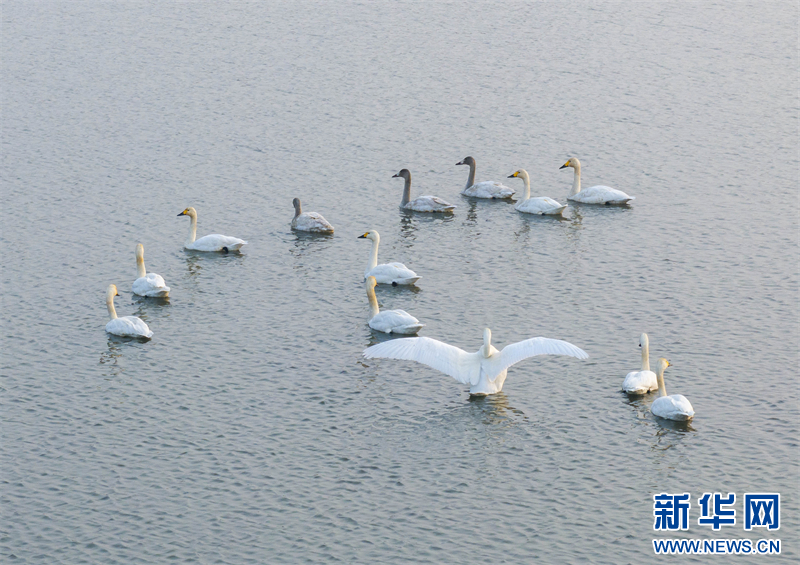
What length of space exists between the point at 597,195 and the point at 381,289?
10.8 meters

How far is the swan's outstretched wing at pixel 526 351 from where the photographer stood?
79.4 ft

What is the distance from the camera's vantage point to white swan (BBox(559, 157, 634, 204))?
127 ft

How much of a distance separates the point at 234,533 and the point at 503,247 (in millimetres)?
17304

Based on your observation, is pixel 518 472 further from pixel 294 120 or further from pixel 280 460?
pixel 294 120

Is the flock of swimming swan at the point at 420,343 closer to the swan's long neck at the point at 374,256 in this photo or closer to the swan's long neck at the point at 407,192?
the swan's long neck at the point at 374,256

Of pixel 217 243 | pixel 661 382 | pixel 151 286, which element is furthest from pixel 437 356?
pixel 217 243

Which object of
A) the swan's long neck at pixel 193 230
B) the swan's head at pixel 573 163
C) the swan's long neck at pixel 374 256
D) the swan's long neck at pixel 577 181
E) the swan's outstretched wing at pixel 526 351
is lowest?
the swan's outstretched wing at pixel 526 351

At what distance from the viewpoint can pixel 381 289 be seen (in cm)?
3153

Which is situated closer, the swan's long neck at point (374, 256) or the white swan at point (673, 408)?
the white swan at point (673, 408)

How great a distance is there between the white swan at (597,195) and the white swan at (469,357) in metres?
15.1

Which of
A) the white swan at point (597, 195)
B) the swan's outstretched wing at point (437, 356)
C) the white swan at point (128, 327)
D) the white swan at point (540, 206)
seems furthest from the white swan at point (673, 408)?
the white swan at point (597, 195)

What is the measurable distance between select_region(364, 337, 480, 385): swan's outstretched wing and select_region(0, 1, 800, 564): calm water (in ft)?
1.88

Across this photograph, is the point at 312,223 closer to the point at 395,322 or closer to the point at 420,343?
the point at 395,322

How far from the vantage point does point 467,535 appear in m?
19.7
